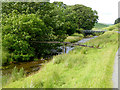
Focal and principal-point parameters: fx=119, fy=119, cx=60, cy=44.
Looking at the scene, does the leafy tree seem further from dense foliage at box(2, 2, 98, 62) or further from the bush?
the bush

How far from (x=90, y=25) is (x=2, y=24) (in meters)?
49.9

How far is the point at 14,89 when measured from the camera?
6.09m

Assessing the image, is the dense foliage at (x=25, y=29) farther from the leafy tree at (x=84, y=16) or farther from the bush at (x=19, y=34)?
the leafy tree at (x=84, y=16)

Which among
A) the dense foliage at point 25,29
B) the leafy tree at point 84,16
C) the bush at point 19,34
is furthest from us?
the leafy tree at point 84,16

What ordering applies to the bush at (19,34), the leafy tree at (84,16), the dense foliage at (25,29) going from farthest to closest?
the leafy tree at (84,16) → the dense foliage at (25,29) → the bush at (19,34)

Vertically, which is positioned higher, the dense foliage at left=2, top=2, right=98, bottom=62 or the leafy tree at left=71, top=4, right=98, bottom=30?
the leafy tree at left=71, top=4, right=98, bottom=30

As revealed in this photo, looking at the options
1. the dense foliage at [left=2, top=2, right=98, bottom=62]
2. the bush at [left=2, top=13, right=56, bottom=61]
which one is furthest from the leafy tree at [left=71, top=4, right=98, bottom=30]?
the bush at [left=2, top=13, right=56, bottom=61]

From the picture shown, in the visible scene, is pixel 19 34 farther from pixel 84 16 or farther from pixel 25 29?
pixel 84 16

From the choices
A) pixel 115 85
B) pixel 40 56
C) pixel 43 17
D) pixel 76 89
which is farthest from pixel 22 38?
pixel 115 85

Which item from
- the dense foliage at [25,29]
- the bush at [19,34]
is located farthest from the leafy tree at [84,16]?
the bush at [19,34]

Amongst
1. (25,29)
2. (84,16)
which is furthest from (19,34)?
(84,16)

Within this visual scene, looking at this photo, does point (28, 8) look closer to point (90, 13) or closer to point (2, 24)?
point (2, 24)

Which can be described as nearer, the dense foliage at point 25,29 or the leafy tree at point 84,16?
the dense foliage at point 25,29

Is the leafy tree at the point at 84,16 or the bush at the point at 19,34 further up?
the leafy tree at the point at 84,16
